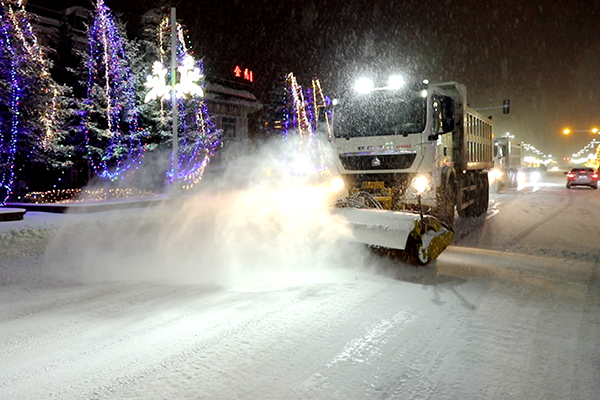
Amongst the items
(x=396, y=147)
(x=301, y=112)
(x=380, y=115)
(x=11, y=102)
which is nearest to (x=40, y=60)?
(x=11, y=102)

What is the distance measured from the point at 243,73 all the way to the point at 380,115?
36083 millimetres

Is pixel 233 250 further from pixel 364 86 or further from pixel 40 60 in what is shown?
pixel 40 60

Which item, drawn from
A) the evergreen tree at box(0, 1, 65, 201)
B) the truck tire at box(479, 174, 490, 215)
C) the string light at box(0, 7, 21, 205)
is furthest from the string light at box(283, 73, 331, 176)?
the string light at box(0, 7, 21, 205)

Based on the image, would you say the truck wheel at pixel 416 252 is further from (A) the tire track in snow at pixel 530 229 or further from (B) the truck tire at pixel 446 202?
(A) the tire track in snow at pixel 530 229

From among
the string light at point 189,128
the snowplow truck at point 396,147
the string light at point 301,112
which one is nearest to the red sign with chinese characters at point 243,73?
the string light at point 301,112

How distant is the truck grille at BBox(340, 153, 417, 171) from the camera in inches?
393

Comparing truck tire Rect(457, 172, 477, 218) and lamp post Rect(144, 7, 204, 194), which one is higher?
lamp post Rect(144, 7, 204, 194)

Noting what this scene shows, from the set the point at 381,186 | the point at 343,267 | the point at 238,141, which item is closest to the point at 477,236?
the point at 381,186

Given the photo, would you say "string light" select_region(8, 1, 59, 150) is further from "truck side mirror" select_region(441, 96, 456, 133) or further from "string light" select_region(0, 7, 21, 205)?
"truck side mirror" select_region(441, 96, 456, 133)

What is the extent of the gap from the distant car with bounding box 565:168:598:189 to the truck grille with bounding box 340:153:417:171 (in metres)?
29.5

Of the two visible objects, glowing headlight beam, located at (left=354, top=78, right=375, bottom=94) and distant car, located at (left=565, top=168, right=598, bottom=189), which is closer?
glowing headlight beam, located at (left=354, top=78, right=375, bottom=94)

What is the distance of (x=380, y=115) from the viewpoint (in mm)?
10383

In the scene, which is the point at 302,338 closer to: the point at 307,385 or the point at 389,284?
the point at 307,385

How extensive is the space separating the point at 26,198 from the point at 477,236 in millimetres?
16248
